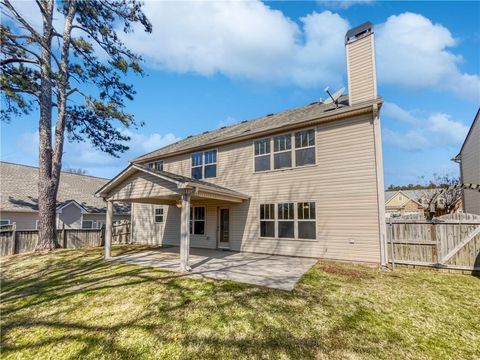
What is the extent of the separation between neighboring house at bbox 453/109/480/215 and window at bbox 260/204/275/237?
11.1 metres

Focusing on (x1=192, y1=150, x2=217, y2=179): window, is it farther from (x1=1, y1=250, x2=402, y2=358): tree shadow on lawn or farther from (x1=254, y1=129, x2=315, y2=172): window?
(x1=1, y1=250, x2=402, y2=358): tree shadow on lawn

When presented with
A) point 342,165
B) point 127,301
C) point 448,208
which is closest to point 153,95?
point 342,165

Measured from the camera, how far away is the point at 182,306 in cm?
490

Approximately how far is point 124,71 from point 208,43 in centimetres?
531

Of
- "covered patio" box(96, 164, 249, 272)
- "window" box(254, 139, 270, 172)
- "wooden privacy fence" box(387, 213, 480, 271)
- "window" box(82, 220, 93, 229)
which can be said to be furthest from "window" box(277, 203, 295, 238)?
"window" box(82, 220, 93, 229)

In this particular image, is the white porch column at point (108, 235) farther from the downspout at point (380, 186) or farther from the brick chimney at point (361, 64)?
the brick chimney at point (361, 64)

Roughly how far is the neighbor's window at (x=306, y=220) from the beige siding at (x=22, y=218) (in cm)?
1779

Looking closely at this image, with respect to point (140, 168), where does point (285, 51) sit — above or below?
above

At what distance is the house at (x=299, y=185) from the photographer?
8414 millimetres

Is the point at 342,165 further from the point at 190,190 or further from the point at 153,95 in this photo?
the point at 153,95

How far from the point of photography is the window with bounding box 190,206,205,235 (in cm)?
1287

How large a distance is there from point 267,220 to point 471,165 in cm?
1351

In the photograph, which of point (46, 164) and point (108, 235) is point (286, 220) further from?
point (46, 164)

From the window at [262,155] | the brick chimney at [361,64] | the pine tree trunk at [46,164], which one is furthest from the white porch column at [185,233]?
the pine tree trunk at [46,164]
